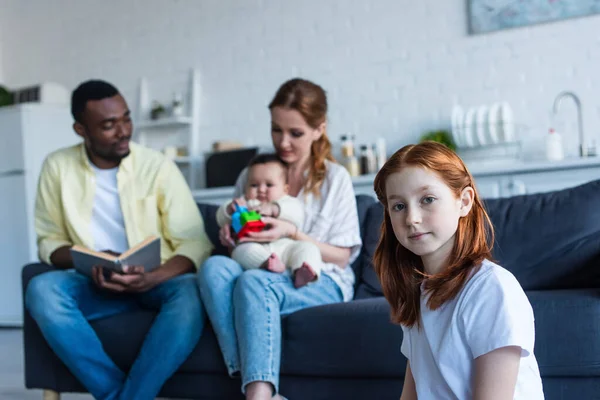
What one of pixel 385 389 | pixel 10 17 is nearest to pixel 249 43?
pixel 10 17

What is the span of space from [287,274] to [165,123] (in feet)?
10.3

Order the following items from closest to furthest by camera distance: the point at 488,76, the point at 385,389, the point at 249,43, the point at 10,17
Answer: the point at 385,389
the point at 488,76
the point at 249,43
the point at 10,17

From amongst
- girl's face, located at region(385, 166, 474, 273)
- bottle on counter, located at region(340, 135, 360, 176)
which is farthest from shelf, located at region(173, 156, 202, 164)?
girl's face, located at region(385, 166, 474, 273)

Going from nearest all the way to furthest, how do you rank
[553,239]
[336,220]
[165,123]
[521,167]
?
1. [553,239]
2. [336,220]
3. [521,167]
4. [165,123]

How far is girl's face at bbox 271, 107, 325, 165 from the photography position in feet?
8.18

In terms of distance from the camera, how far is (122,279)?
7.71 ft

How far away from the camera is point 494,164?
3668mm

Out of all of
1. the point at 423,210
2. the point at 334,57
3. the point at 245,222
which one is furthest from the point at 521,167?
the point at 423,210

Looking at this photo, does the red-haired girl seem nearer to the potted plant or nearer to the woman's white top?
the woman's white top

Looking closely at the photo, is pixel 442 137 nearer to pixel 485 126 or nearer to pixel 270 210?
pixel 485 126

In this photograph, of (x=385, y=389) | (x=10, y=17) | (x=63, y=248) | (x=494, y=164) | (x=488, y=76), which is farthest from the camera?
(x=10, y=17)

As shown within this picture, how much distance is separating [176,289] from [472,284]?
132 cm

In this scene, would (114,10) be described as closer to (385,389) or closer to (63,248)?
(63,248)

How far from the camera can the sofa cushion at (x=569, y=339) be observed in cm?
195
